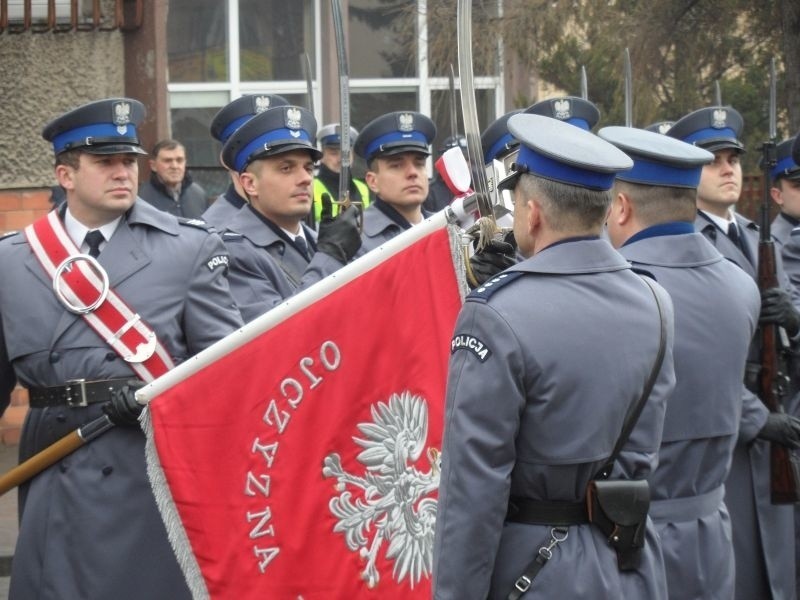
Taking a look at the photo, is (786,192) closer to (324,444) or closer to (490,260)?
(490,260)

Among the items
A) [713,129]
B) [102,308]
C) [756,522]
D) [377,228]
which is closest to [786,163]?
[713,129]

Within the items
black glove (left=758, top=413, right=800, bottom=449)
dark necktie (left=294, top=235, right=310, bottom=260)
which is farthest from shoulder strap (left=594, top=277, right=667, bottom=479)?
dark necktie (left=294, top=235, right=310, bottom=260)

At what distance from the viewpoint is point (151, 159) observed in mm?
9867

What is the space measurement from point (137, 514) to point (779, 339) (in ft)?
8.05

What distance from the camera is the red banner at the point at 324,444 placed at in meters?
4.41

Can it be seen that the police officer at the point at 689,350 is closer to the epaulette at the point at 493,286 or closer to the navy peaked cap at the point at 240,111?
the epaulette at the point at 493,286

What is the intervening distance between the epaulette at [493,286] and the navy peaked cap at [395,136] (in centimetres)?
348

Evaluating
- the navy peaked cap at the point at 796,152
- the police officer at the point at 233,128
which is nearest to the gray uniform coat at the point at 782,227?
the navy peaked cap at the point at 796,152

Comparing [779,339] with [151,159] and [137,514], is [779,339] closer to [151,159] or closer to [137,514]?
[137,514]

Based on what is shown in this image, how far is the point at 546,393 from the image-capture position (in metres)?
3.34

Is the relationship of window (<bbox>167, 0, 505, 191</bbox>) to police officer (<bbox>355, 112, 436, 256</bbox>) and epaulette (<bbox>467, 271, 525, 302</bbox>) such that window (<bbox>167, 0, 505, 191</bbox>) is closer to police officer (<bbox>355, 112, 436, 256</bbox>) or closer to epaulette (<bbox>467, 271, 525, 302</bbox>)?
police officer (<bbox>355, 112, 436, 256</bbox>)

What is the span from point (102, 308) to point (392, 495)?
42.1 inches

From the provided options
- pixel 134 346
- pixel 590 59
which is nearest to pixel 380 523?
pixel 134 346

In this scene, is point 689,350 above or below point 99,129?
below
